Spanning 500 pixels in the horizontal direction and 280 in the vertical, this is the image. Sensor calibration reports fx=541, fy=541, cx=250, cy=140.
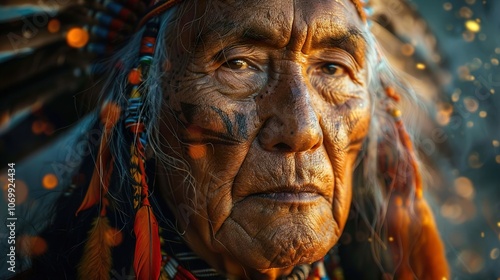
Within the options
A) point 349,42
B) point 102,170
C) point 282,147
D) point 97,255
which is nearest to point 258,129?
point 282,147

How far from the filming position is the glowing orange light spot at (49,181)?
76.0 inches

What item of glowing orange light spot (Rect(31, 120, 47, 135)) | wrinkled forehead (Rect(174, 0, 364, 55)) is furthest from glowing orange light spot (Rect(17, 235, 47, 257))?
wrinkled forehead (Rect(174, 0, 364, 55))

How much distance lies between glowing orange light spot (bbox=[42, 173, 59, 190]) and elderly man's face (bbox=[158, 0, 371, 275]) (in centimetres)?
54

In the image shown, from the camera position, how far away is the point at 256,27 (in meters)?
1.54

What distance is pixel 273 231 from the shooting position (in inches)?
59.1

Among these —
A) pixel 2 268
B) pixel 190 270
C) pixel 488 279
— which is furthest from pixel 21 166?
pixel 488 279

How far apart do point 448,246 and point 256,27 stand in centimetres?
138

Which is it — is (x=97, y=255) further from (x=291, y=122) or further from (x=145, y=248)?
(x=291, y=122)

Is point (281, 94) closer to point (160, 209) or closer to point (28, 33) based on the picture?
point (160, 209)

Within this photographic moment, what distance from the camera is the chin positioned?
151 centimetres

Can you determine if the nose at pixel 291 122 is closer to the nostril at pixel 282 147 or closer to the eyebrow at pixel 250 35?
the nostril at pixel 282 147

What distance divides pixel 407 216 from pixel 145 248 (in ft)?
3.46

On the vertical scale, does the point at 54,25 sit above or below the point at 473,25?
above

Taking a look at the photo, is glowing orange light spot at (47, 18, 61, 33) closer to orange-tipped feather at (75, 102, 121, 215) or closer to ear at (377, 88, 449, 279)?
orange-tipped feather at (75, 102, 121, 215)
